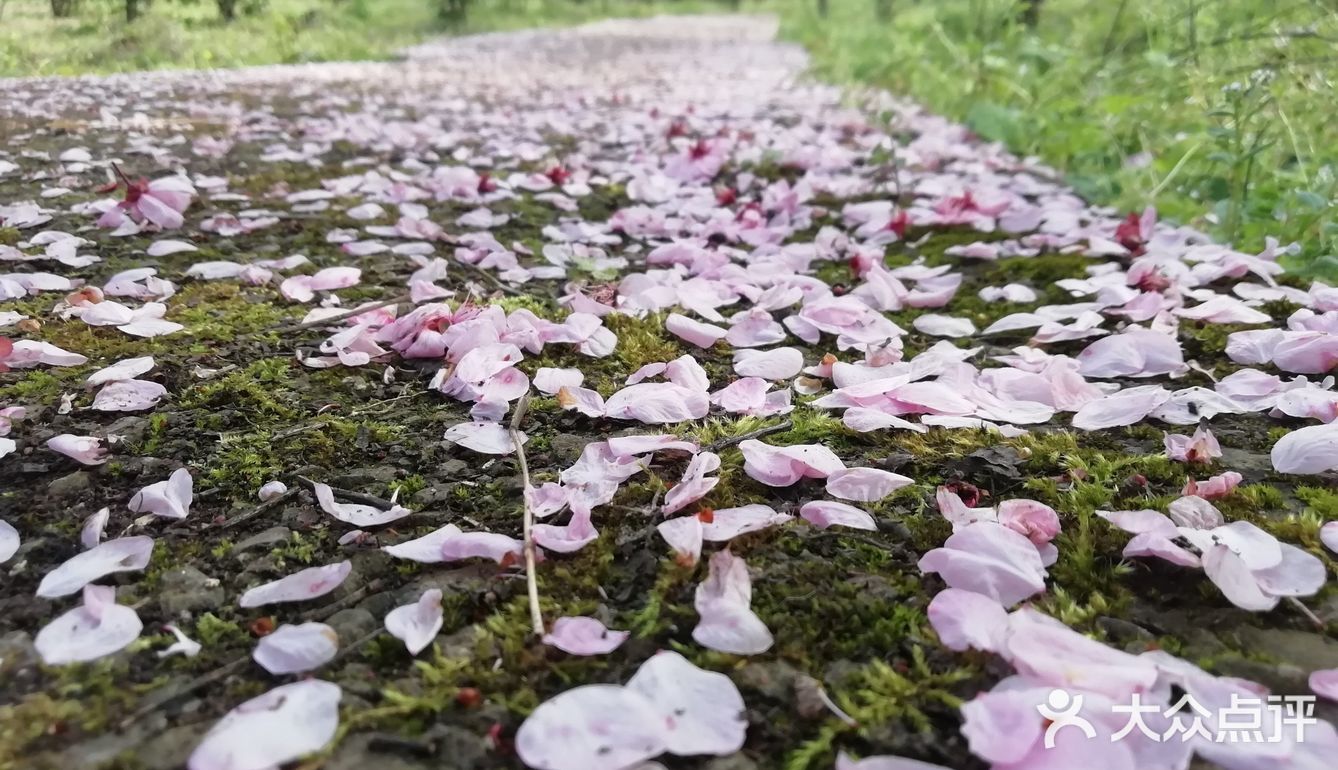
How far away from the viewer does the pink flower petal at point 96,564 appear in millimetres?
1067

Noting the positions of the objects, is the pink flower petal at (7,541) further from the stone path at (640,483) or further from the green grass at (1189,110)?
the green grass at (1189,110)

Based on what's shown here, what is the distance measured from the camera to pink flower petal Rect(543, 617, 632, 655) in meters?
0.99

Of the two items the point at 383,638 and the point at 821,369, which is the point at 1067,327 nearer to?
the point at 821,369

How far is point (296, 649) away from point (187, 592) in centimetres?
23

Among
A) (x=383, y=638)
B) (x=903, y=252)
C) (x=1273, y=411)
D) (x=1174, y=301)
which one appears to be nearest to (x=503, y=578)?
(x=383, y=638)

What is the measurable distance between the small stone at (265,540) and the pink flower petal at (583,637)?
1.61ft

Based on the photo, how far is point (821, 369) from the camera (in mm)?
1798

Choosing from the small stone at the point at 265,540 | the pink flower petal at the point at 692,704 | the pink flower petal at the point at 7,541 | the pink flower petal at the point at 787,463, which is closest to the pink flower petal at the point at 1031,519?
the pink flower petal at the point at 787,463

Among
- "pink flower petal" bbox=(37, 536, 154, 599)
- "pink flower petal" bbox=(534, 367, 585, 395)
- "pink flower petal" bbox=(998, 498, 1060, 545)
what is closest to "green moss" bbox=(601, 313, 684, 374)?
"pink flower petal" bbox=(534, 367, 585, 395)

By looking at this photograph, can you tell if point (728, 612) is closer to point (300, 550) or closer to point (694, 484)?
point (694, 484)

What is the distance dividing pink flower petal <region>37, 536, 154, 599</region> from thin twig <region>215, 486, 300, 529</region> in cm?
10

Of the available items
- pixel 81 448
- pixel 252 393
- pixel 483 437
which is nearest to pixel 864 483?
pixel 483 437

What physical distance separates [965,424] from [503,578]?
0.94 m

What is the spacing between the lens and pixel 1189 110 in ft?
12.5
